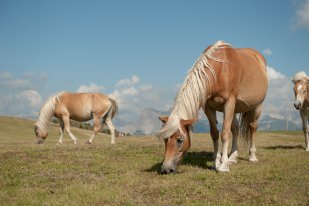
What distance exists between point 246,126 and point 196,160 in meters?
2.44

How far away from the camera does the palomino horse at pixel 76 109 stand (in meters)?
22.8

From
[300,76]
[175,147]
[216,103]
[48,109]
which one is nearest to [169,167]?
[175,147]

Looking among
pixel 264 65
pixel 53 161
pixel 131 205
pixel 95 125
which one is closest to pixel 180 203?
pixel 131 205

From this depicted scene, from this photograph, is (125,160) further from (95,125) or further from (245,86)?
(95,125)

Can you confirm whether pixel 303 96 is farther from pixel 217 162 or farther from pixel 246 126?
pixel 217 162

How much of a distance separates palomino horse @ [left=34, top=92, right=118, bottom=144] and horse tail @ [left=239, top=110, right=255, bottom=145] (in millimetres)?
11144

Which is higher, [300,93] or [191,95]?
[191,95]

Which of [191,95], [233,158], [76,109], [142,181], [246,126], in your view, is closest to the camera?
[142,181]

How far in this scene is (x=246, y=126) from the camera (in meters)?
13.3

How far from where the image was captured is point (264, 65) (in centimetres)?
1398

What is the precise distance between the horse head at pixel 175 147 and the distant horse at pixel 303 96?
9.47 m

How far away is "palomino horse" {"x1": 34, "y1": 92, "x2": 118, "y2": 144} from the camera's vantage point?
898 inches

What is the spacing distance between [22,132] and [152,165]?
48611 mm

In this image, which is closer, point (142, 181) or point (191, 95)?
point (142, 181)
